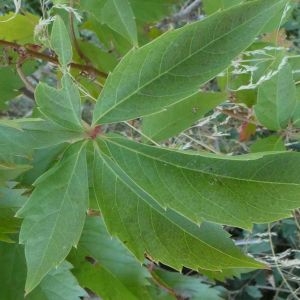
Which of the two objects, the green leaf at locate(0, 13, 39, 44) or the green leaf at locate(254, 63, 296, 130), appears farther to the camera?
the green leaf at locate(0, 13, 39, 44)

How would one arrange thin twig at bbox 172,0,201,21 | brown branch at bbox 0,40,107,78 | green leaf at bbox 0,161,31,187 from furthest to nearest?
1. thin twig at bbox 172,0,201,21
2. brown branch at bbox 0,40,107,78
3. green leaf at bbox 0,161,31,187

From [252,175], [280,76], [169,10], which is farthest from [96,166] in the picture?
[169,10]

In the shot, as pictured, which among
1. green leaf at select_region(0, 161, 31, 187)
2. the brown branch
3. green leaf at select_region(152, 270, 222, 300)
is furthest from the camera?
green leaf at select_region(152, 270, 222, 300)

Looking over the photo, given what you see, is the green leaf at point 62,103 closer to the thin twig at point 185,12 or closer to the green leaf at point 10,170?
the green leaf at point 10,170

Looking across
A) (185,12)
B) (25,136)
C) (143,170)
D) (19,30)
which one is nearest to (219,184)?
(143,170)

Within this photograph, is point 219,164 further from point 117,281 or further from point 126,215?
point 117,281

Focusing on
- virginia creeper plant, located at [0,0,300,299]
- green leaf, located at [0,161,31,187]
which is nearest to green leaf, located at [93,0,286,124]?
virginia creeper plant, located at [0,0,300,299]

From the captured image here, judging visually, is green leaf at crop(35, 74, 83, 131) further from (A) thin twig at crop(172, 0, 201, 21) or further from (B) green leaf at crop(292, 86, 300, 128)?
(A) thin twig at crop(172, 0, 201, 21)
